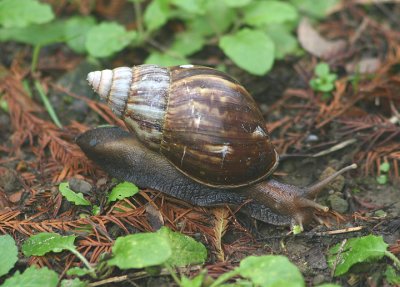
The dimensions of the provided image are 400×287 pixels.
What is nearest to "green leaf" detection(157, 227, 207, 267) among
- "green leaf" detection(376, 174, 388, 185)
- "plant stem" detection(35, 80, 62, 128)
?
"green leaf" detection(376, 174, 388, 185)

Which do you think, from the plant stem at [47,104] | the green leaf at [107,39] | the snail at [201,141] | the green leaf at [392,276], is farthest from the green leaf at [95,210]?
the green leaf at [392,276]

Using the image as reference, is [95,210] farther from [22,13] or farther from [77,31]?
[77,31]

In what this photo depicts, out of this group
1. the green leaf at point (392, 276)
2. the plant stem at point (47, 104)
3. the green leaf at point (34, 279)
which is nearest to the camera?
the green leaf at point (34, 279)

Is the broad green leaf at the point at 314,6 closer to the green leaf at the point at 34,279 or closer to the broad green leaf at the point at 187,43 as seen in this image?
the broad green leaf at the point at 187,43

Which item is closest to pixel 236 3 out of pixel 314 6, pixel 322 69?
pixel 322 69

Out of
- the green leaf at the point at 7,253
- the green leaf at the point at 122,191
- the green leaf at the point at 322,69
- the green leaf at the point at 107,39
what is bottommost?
the green leaf at the point at 7,253

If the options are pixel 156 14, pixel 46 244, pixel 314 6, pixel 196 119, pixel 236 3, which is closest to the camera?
pixel 46 244

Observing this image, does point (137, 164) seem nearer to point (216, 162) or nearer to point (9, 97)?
point (216, 162)
